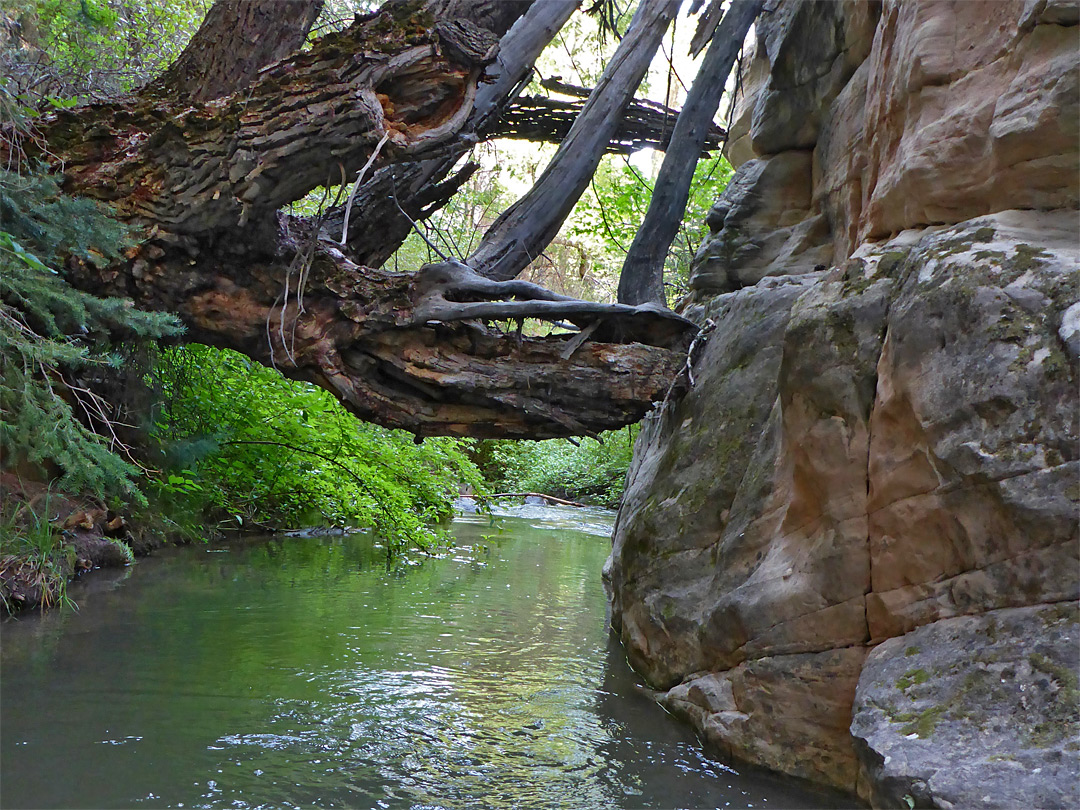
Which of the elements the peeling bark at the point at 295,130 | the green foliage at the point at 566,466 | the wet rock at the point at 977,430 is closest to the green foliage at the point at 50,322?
the peeling bark at the point at 295,130

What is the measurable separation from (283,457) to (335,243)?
11.3 feet

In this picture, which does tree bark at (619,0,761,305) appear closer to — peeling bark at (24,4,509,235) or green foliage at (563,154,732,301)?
peeling bark at (24,4,509,235)

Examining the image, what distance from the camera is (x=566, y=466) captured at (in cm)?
2048

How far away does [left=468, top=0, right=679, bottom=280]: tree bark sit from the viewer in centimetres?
711

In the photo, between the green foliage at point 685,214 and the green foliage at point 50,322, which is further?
the green foliage at point 685,214

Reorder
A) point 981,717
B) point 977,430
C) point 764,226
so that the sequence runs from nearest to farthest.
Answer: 1. point 981,717
2. point 977,430
3. point 764,226

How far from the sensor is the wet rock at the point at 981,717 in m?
2.40

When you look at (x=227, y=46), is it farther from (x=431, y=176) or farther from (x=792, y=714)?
(x=792, y=714)

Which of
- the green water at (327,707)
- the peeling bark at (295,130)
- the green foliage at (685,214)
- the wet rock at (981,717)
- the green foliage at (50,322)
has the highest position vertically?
the green foliage at (685,214)

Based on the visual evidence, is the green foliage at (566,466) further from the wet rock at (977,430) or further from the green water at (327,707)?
the wet rock at (977,430)

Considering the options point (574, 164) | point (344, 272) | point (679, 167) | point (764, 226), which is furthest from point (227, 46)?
point (764, 226)

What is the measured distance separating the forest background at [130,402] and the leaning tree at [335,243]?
0.99ft

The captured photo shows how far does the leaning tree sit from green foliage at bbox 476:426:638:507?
11726 mm

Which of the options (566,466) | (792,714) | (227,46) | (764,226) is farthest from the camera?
(566,466)
